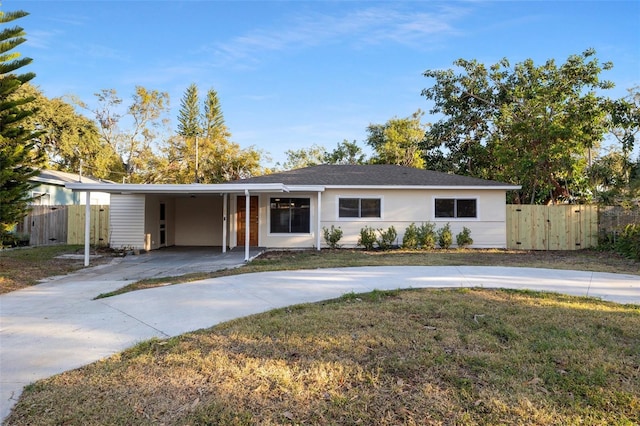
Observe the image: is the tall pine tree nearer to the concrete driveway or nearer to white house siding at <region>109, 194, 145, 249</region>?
the concrete driveway

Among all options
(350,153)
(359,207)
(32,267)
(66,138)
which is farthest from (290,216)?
(66,138)

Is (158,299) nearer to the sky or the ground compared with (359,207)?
nearer to the ground

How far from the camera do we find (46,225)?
1578 centimetres

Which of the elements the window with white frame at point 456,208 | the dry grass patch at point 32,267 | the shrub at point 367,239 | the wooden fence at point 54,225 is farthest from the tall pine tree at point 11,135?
the window with white frame at point 456,208

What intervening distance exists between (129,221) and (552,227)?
620 inches

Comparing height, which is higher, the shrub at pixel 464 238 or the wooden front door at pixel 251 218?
the wooden front door at pixel 251 218

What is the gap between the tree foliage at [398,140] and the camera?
2920 cm

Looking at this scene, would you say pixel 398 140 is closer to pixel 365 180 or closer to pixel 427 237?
pixel 365 180

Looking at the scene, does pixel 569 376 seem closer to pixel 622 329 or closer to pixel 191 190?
pixel 622 329

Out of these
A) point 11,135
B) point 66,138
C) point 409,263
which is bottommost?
point 409,263

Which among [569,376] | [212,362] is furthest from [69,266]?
[569,376]

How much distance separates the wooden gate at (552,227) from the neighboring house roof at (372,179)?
1.45 m

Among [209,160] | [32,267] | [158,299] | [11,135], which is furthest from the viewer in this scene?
[209,160]

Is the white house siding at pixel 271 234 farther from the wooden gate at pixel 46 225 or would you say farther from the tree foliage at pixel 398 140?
the tree foliage at pixel 398 140
